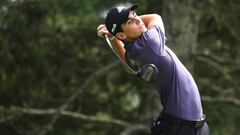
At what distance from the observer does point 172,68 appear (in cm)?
561

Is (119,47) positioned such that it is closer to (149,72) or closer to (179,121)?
(149,72)

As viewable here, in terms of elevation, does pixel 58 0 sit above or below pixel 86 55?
above

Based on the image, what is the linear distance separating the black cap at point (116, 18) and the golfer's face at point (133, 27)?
30mm

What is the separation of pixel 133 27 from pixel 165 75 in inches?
16.7

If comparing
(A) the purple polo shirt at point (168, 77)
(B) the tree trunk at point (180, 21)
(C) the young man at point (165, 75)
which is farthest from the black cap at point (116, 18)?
(B) the tree trunk at point (180, 21)

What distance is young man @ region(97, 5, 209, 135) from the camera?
557cm

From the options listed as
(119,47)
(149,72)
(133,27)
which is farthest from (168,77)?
(119,47)

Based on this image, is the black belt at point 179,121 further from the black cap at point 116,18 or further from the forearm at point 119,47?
the black cap at point 116,18

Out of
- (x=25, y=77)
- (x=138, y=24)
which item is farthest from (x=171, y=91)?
(x=25, y=77)

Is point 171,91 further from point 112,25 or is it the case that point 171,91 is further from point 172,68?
point 112,25

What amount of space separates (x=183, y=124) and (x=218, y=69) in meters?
5.51

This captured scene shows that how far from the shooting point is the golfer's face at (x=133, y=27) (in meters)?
5.63

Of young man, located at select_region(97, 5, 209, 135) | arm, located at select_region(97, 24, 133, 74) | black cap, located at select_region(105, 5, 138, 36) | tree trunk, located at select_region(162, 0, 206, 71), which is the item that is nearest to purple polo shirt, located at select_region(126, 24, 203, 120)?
young man, located at select_region(97, 5, 209, 135)

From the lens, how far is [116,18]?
564cm
